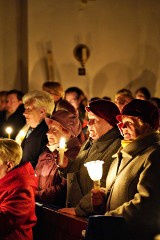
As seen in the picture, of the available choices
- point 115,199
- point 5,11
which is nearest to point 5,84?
point 5,11

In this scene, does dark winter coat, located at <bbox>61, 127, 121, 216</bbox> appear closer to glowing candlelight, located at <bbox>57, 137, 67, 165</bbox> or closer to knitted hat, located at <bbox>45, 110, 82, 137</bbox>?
glowing candlelight, located at <bbox>57, 137, 67, 165</bbox>

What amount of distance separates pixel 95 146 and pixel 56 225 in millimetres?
760

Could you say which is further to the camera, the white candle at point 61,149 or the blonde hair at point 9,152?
the blonde hair at point 9,152

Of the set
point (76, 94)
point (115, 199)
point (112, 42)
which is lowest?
point (115, 199)

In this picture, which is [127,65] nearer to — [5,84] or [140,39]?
[140,39]

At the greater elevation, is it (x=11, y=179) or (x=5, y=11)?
(x=5, y=11)

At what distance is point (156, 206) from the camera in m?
3.93

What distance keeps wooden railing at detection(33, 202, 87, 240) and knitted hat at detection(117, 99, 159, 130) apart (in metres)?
0.91

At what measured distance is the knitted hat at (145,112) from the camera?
4.38 meters

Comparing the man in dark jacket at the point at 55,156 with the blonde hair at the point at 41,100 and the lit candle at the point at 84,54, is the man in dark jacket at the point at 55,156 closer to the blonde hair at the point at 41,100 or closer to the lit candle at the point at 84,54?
the blonde hair at the point at 41,100

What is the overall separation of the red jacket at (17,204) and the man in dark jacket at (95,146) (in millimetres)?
471

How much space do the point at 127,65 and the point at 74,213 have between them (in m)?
8.26

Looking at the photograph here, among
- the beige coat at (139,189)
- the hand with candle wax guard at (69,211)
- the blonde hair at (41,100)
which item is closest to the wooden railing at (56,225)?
the hand with candle wax guard at (69,211)

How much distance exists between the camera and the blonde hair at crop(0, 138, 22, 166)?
467 centimetres
